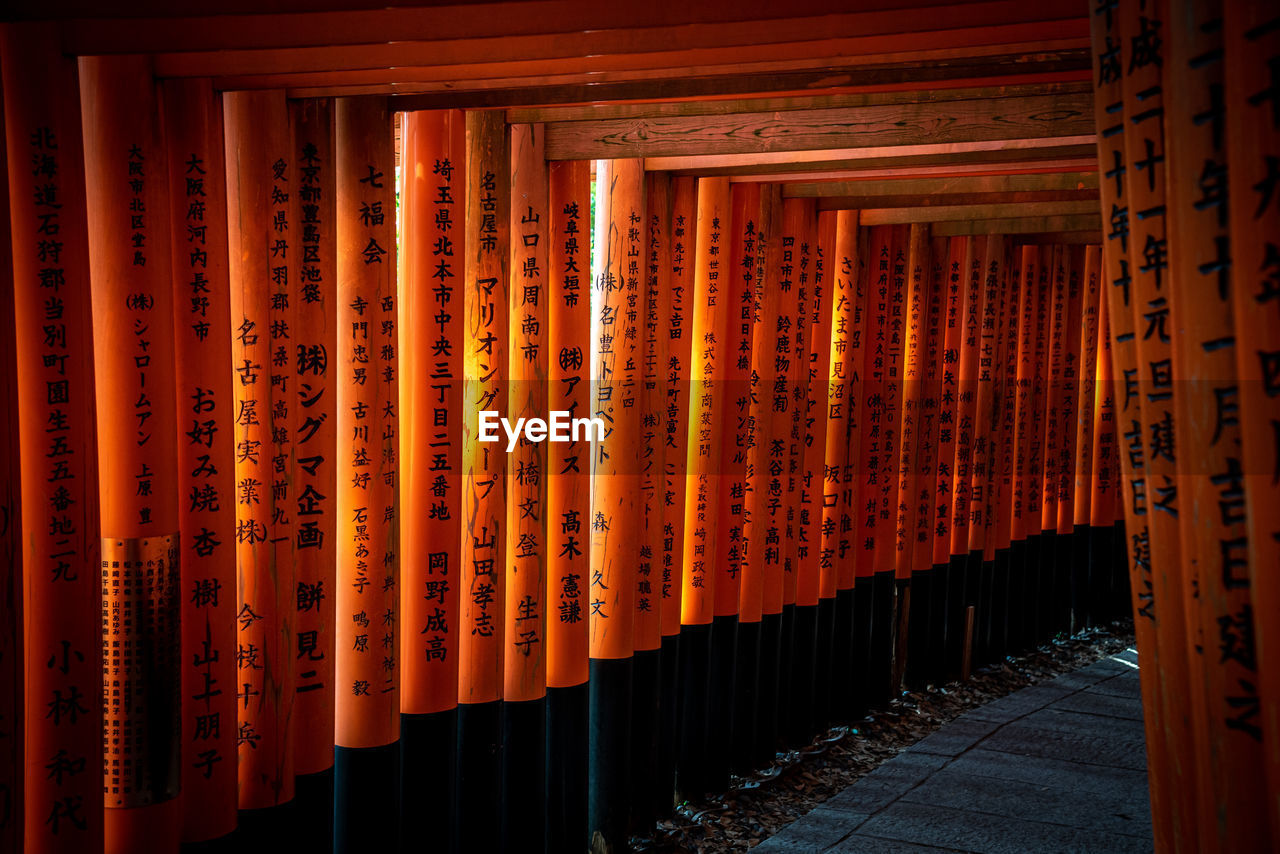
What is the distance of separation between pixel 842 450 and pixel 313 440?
5295mm

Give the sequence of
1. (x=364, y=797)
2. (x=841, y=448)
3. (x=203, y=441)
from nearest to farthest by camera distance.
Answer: (x=203, y=441) → (x=364, y=797) → (x=841, y=448)

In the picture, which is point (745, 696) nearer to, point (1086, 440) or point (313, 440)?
point (313, 440)

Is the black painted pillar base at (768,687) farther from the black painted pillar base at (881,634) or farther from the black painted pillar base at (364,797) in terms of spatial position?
the black painted pillar base at (364,797)

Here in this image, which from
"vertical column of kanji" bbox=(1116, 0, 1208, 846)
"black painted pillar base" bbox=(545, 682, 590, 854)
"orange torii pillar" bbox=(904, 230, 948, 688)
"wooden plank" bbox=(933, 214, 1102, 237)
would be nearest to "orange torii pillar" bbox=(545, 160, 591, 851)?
"black painted pillar base" bbox=(545, 682, 590, 854)

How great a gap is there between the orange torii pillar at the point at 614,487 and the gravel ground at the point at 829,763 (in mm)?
552

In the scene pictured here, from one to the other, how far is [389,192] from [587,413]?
5.83 ft

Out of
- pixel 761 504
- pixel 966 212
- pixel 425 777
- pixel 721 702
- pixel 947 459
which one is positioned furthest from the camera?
pixel 947 459

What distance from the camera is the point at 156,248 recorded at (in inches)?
160

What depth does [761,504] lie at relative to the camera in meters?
7.88

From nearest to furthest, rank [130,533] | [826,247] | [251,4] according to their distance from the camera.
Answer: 1. [251,4]
2. [130,533]
3. [826,247]

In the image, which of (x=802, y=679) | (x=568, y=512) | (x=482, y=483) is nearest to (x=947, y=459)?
(x=802, y=679)

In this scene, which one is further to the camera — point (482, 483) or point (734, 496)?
point (734, 496)

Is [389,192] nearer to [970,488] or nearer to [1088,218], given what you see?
[1088,218]

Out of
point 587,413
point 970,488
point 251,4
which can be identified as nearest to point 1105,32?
point 251,4
